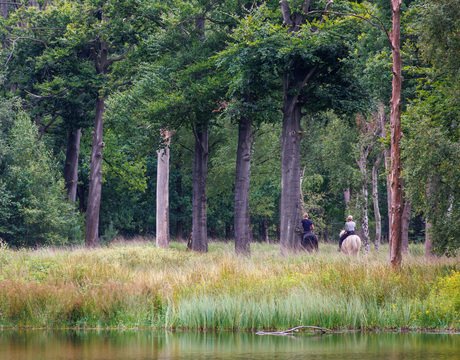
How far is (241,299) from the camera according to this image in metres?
11.2

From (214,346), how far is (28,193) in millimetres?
26947

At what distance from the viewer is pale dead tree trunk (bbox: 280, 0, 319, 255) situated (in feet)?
70.3

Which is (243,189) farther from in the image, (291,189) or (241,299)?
(241,299)

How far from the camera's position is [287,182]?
21484mm

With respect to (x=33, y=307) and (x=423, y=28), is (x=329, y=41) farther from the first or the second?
(x=33, y=307)

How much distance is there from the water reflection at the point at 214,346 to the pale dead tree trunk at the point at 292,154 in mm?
11356

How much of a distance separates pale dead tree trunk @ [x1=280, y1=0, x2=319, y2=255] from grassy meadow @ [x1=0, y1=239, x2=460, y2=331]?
7635 millimetres

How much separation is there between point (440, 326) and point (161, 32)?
62.6 ft

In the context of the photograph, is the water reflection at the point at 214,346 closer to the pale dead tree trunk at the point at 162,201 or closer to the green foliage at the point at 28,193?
the pale dead tree trunk at the point at 162,201

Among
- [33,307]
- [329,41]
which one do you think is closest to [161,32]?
[329,41]

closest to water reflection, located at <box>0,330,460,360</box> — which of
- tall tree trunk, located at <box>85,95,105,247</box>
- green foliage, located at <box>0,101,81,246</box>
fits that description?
tall tree trunk, located at <box>85,95,105,247</box>

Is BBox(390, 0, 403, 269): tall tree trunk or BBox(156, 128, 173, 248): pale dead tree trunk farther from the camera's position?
BBox(156, 128, 173, 248): pale dead tree trunk

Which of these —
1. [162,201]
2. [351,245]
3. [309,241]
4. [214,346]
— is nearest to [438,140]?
[351,245]

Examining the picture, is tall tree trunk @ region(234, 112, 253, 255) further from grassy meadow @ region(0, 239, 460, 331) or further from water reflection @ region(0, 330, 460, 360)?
water reflection @ region(0, 330, 460, 360)
